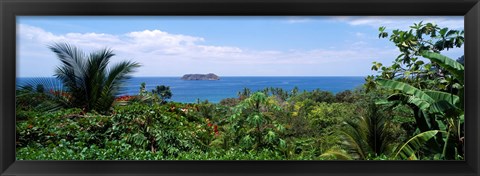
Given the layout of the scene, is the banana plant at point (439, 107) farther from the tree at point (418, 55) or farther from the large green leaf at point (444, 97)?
the tree at point (418, 55)

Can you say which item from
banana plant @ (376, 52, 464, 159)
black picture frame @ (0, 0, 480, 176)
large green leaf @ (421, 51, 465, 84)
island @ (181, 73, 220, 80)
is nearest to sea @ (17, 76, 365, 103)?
island @ (181, 73, 220, 80)

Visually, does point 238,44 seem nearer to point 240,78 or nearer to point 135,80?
point 240,78

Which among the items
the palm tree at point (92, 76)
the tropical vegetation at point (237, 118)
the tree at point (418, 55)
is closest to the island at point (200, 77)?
the tropical vegetation at point (237, 118)

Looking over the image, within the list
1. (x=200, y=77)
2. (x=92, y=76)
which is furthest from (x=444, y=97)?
(x=92, y=76)

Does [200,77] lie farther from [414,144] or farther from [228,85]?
[414,144]

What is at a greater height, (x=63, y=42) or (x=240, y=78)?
(x=63, y=42)

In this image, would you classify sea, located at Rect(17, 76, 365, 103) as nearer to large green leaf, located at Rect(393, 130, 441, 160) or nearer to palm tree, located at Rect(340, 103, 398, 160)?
palm tree, located at Rect(340, 103, 398, 160)
